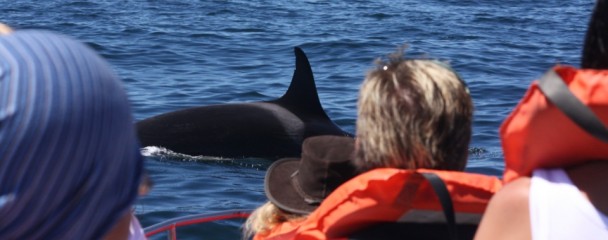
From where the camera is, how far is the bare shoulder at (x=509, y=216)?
2.40 meters

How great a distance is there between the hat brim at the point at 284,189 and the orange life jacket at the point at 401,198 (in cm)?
43

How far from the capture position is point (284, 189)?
130 inches

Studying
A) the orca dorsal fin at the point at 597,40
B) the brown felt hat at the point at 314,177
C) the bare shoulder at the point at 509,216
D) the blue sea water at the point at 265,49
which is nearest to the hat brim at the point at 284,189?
the brown felt hat at the point at 314,177

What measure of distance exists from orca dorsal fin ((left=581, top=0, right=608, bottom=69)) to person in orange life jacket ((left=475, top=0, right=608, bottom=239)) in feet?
0.05

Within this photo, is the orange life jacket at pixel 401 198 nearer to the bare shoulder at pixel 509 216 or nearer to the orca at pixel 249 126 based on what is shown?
the bare shoulder at pixel 509 216

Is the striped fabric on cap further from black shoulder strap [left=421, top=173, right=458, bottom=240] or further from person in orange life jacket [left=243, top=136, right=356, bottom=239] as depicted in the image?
person in orange life jacket [left=243, top=136, right=356, bottom=239]

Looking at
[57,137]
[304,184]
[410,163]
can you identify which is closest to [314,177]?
[304,184]

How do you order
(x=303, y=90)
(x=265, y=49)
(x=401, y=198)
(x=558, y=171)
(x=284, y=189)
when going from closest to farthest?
1. (x=558, y=171)
2. (x=401, y=198)
3. (x=284, y=189)
4. (x=303, y=90)
5. (x=265, y=49)

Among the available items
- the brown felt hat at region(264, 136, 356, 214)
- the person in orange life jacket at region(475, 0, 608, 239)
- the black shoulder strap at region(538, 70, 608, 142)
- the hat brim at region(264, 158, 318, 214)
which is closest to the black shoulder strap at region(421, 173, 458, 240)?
the person in orange life jacket at region(475, 0, 608, 239)

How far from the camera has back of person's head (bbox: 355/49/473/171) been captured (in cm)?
271

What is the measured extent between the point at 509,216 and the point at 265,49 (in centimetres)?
1326

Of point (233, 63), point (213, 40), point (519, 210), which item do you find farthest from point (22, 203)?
point (213, 40)

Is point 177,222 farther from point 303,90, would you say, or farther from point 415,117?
point 303,90

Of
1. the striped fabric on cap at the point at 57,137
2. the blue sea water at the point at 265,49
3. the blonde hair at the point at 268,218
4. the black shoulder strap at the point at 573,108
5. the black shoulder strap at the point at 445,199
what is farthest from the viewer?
the blue sea water at the point at 265,49
